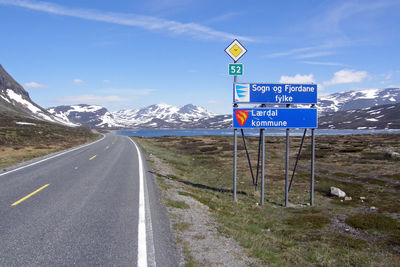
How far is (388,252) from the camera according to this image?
8.61 meters

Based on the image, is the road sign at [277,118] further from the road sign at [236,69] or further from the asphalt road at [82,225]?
the asphalt road at [82,225]

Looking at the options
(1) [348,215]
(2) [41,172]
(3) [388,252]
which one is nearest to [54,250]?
(3) [388,252]

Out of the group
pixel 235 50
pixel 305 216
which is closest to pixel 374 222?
pixel 305 216

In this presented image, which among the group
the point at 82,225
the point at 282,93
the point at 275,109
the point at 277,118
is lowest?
the point at 82,225

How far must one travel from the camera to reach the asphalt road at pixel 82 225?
5.40m

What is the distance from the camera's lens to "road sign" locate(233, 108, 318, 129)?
14.8 metres

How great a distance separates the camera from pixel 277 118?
49.2 ft

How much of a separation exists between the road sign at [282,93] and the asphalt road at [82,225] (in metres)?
7.41

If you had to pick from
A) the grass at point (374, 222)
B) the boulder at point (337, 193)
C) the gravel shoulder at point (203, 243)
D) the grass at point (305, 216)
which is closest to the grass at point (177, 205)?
the gravel shoulder at point (203, 243)

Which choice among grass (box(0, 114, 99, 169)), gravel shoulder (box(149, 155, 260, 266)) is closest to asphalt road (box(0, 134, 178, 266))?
gravel shoulder (box(149, 155, 260, 266))

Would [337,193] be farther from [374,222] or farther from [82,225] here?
[82,225]

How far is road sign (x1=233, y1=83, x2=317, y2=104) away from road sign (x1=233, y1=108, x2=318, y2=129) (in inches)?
19.8

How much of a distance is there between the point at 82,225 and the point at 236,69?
10496 millimetres

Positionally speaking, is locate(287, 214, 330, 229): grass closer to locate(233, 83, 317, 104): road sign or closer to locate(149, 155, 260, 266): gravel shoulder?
locate(149, 155, 260, 266): gravel shoulder
